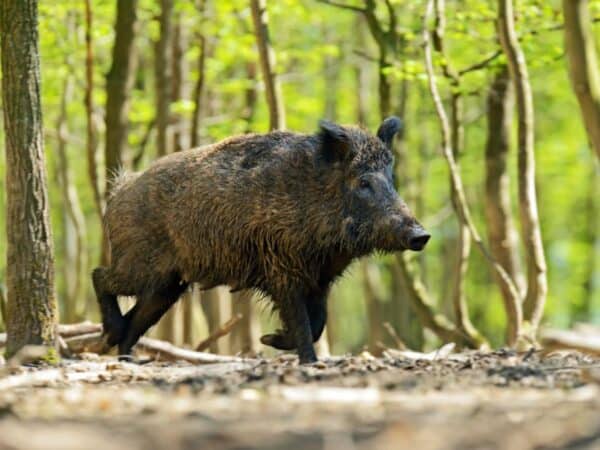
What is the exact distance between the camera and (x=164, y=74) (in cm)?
1562

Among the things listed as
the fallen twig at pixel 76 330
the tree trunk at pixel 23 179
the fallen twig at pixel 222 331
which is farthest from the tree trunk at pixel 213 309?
the tree trunk at pixel 23 179

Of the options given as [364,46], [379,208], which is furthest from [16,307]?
[364,46]

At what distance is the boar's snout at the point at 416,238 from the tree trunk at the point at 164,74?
21.9 ft

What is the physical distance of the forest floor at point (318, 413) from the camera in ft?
14.8

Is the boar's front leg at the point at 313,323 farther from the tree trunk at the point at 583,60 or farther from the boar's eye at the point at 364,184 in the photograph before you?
the tree trunk at the point at 583,60

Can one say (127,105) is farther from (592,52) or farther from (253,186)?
(592,52)

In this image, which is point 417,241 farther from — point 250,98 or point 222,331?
point 250,98

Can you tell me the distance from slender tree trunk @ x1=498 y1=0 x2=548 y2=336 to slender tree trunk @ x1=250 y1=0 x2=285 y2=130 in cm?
269

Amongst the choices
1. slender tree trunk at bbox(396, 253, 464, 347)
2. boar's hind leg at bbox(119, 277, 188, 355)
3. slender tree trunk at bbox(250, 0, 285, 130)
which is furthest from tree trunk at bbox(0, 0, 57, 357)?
slender tree trunk at bbox(396, 253, 464, 347)

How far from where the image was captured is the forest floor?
450cm

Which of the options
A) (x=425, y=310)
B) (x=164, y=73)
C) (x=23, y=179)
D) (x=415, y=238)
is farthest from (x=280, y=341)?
(x=164, y=73)

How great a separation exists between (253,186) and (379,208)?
115 cm

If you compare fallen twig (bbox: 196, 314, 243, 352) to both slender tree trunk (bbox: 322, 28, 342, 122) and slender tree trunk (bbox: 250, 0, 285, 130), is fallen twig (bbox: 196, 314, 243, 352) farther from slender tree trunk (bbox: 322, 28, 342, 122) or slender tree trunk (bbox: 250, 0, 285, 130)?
slender tree trunk (bbox: 322, 28, 342, 122)

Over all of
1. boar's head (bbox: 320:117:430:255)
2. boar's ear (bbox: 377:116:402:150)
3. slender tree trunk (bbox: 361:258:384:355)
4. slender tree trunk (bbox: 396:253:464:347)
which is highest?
boar's ear (bbox: 377:116:402:150)
